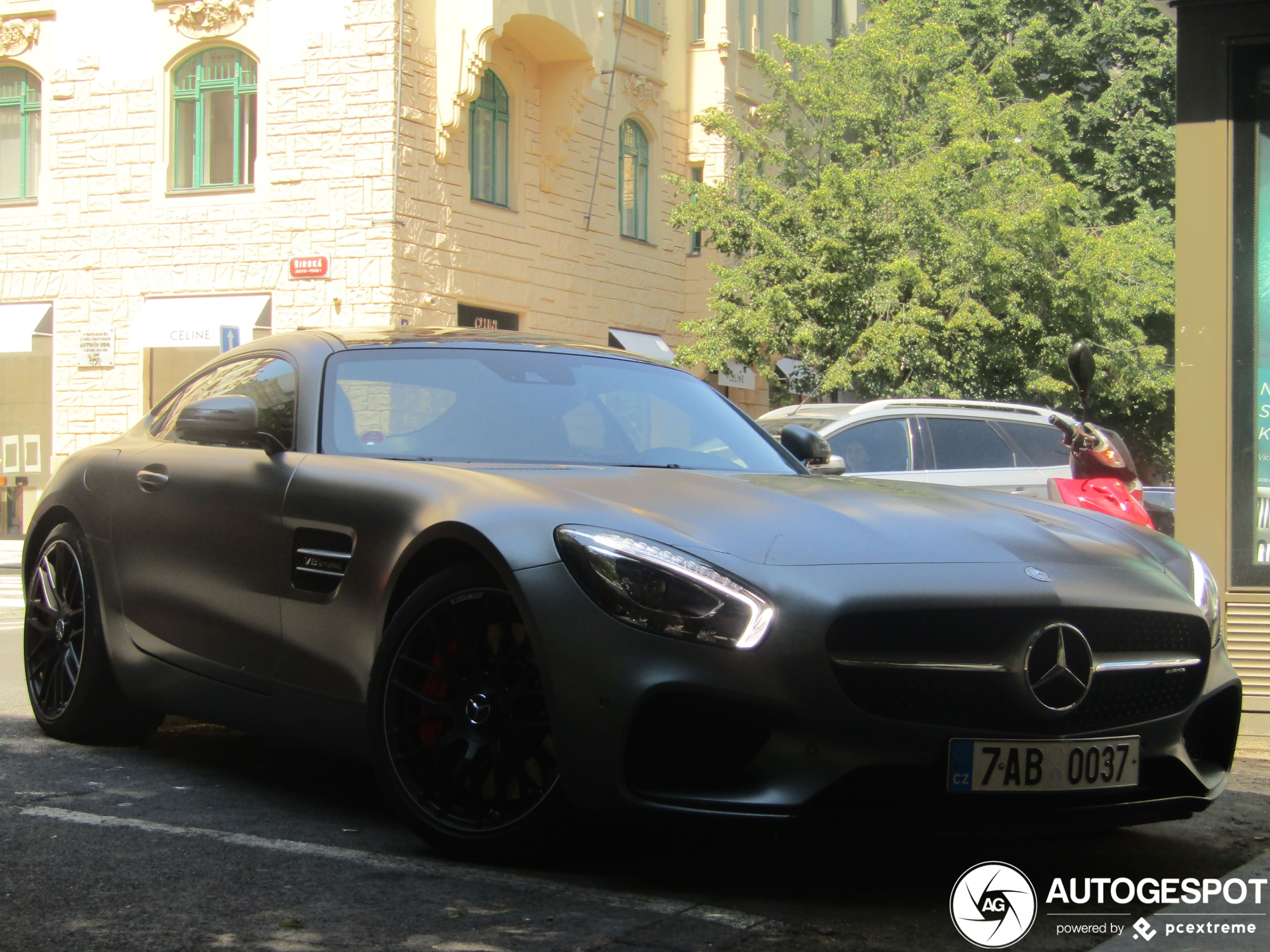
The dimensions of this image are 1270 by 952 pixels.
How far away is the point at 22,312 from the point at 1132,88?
21213 millimetres

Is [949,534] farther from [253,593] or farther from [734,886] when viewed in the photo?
[253,593]

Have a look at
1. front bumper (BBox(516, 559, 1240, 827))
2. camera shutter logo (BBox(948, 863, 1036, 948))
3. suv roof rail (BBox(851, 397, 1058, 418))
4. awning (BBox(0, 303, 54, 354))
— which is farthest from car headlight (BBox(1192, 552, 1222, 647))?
awning (BBox(0, 303, 54, 354))

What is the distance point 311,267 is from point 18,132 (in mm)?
5636

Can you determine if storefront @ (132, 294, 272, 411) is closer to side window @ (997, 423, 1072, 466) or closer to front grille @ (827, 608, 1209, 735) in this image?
side window @ (997, 423, 1072, 466)

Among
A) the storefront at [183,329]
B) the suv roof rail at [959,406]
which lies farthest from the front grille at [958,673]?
the storefront at [183,329]

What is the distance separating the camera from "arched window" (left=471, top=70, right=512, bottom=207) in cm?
2341

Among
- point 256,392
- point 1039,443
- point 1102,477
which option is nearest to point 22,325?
point 1039,443

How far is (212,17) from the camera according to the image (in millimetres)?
22688

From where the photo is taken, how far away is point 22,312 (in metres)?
23.6

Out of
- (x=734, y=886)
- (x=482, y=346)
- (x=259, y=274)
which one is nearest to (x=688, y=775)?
(x=734, y=886)

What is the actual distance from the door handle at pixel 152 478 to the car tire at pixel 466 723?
1597 mm

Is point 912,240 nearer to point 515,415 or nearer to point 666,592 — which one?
point 515,415

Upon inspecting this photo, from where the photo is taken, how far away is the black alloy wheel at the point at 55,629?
5.85 metres

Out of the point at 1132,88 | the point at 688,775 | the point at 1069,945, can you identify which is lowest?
the point at 1069,945
